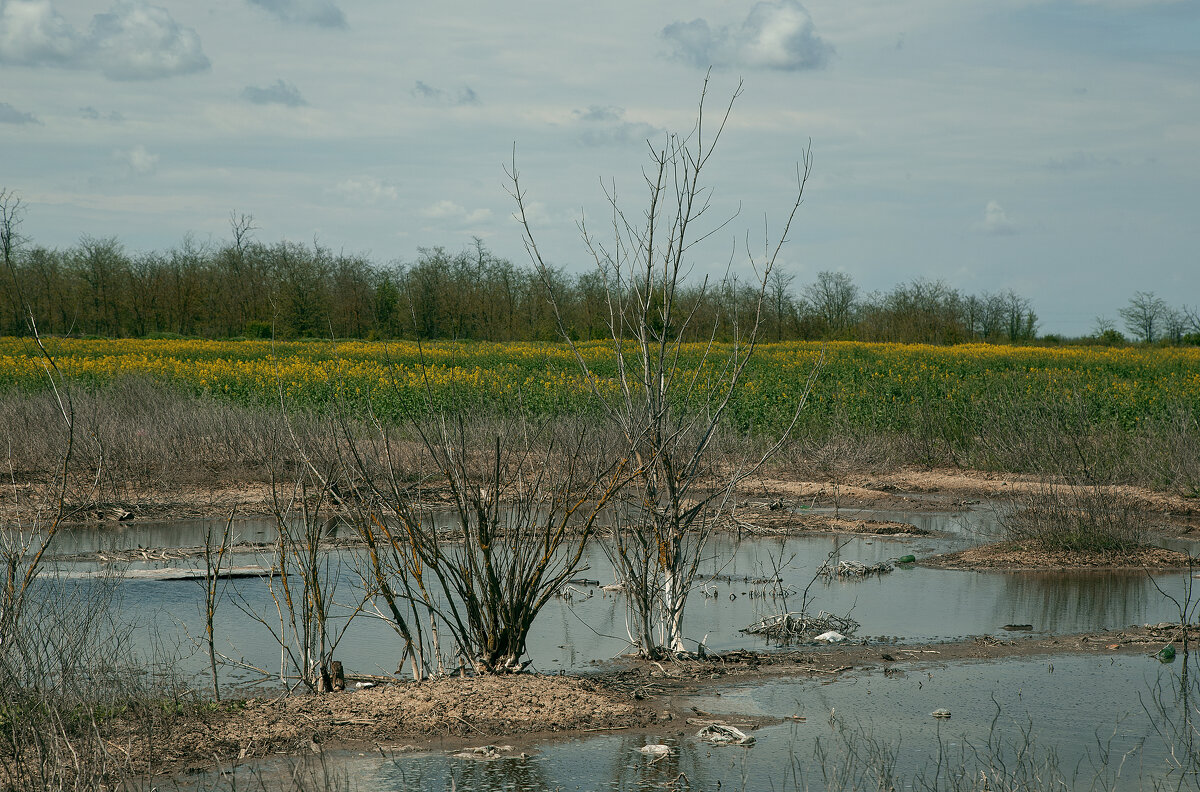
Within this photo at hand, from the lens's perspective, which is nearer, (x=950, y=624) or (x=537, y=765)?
(x=537, y=765)

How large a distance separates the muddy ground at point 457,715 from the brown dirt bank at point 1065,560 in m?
4.65

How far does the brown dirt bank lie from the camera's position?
1177 cm

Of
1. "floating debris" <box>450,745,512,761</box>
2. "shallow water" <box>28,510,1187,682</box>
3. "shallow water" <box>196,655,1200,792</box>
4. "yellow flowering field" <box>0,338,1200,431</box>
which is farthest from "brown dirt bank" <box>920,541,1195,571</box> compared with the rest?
"floating debris" <box>450,745,512,761</box>

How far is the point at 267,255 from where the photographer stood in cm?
5944

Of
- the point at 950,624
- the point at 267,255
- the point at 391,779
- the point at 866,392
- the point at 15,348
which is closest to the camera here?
the point at 391,779

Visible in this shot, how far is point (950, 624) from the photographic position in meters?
9.48

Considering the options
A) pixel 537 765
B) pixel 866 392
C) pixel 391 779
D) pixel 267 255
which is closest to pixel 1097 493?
pixel 537 765

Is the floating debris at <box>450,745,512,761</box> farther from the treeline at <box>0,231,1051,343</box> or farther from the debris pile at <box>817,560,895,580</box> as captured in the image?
the treeline at <box>0,231,1051,343</box>

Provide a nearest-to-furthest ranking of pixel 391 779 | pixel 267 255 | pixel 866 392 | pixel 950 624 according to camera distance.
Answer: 1. pixel 391 779
2. pixel 950 624
3. pixel 866 392
4. pixel 267 255

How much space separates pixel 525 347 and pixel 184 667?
3244 cm

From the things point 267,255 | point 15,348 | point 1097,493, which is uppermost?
point 267,255

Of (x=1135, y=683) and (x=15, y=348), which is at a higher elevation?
(x=15, y=348)

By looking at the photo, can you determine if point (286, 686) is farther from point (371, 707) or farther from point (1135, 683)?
point (1135, 683)

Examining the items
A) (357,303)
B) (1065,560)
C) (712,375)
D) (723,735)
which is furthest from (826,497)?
(357,303)
